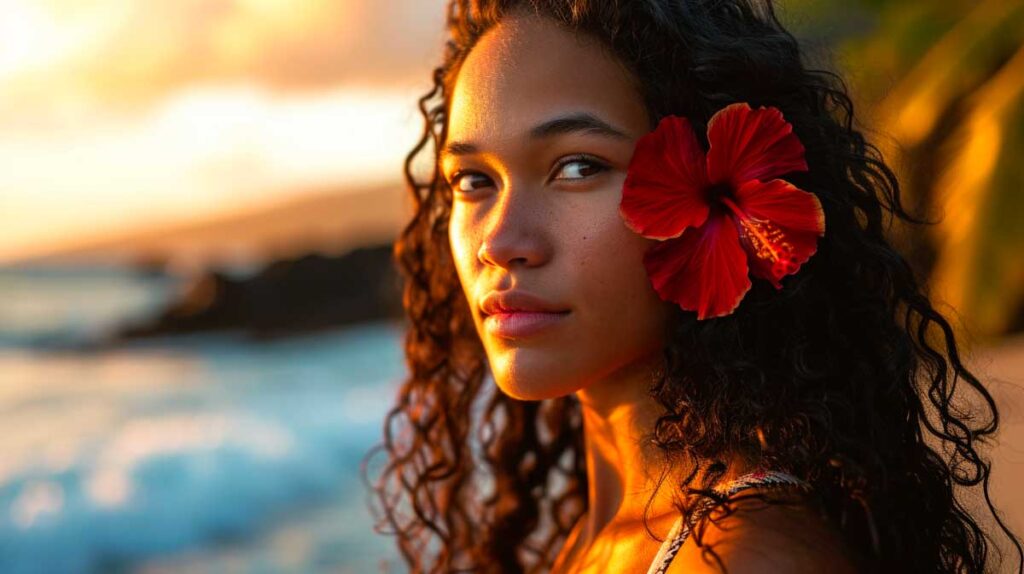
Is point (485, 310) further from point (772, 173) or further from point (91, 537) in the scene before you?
point (91, 537)

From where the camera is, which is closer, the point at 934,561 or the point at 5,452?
the point at 934,561

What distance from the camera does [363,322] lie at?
26781mm

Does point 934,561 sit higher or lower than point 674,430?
lower

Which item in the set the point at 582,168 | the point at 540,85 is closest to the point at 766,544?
the point at 582,168

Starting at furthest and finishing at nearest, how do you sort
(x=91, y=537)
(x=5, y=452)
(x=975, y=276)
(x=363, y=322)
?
(x=363, y=322)
(x=5, y=452)
(x=91, y=537)
(x=975, y=276)

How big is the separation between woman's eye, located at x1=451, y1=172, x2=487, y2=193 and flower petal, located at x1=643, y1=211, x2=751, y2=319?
0.39 m

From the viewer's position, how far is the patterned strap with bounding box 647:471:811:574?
6.74 ft

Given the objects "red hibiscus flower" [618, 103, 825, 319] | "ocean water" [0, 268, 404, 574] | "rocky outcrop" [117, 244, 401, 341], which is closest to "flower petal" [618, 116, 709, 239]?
"red hibiscus flower" [618, 103, 825, 319]

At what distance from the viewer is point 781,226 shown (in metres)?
2.11

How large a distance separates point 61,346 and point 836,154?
21737 millimetres

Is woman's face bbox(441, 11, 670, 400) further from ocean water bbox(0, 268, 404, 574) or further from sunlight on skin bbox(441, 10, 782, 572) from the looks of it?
ocean water bbox(0, 268, 404, 574)

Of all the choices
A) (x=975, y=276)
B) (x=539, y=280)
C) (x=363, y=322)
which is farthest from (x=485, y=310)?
(x=363, y=322)

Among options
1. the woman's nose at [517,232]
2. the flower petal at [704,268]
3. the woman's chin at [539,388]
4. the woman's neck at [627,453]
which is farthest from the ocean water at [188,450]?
the flower petal at [704,268]

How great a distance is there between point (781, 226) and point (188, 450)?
12217 mm
